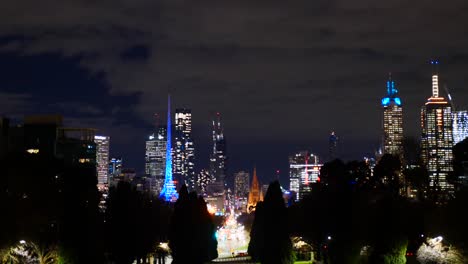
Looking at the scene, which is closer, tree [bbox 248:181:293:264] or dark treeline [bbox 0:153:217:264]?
dark treeline [bbox 0:153:217:264]

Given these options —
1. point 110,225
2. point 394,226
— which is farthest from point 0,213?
point 394,226

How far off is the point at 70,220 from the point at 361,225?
1120 inches

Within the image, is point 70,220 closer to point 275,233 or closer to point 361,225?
point 275,233

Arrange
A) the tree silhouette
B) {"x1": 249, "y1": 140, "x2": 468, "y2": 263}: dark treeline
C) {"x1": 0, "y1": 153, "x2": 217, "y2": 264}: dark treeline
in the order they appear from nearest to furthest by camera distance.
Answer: {"x1": 249, "y1": 140, "x2": 468, "y2": 263}: dark treeline < {"x1": 0, "y1": 153, "x2": 217, "y2": 264}: dark treeline < the tree silhouette

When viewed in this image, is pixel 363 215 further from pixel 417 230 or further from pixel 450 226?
→ pixel 450 226

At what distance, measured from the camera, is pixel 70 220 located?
6625cm

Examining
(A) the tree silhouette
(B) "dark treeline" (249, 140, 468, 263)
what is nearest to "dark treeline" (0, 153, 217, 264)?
(A) the tree silhouette

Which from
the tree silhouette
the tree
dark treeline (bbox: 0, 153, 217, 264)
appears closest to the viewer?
dark treeline (bbox: 0, 153, 217, 264)

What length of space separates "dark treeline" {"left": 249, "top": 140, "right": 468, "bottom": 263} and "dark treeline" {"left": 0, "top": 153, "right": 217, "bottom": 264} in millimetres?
7959

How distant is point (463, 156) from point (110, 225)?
46.3m

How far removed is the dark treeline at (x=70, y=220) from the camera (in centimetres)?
6519

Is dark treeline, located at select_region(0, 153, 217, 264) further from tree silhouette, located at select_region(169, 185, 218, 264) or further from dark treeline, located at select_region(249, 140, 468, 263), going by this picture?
dark treeline, located at select_region(249, 140, 468, 263)

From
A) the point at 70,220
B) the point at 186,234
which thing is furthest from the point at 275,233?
the point at 70,220

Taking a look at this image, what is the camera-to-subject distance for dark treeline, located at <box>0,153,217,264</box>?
6519 cm
